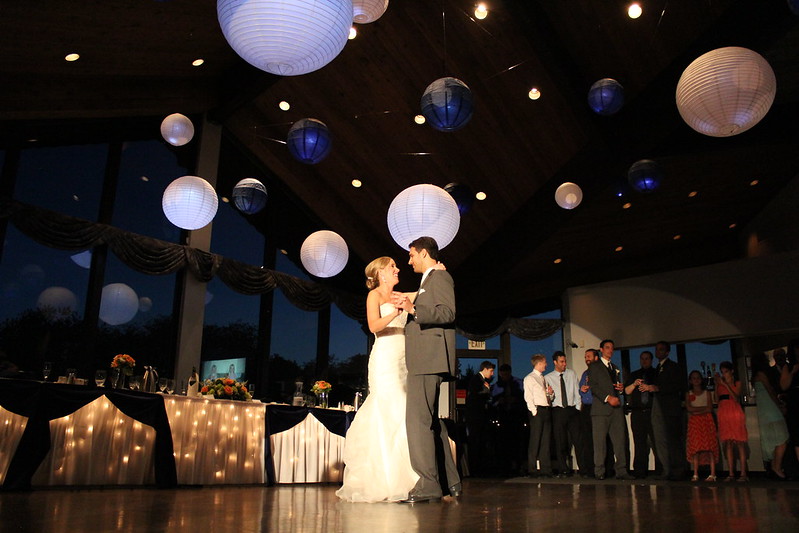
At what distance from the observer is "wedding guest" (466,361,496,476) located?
9016 millimetres

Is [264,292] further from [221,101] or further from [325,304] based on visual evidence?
[221,101]

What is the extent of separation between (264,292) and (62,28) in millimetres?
4646

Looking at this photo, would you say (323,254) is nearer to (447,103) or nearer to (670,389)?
(447,103)

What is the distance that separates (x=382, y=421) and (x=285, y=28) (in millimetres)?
2156

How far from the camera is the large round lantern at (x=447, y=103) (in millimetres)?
5141

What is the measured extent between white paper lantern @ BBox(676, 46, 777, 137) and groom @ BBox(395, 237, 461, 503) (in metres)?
2.51

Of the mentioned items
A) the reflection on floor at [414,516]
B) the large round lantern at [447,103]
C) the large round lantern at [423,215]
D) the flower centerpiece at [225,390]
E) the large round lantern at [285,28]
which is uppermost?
the large round lantern at [447,103]

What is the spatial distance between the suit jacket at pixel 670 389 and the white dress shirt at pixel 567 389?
167 cm

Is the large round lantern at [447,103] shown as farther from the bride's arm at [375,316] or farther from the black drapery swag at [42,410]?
the black drapery swag at [42,410]

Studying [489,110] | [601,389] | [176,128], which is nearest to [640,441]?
[601,389]

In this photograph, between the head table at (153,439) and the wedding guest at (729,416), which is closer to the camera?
the head table at (153,439)

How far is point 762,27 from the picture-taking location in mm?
6762

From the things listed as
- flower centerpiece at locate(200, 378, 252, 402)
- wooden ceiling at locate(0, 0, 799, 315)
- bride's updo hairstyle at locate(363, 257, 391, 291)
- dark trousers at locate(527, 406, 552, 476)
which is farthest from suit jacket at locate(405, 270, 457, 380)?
dark trousers at locate(527, 406, 552, 476)

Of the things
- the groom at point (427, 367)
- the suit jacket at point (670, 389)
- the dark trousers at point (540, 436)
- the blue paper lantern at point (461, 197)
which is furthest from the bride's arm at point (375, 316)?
the dark trousers at point (540, 436)
